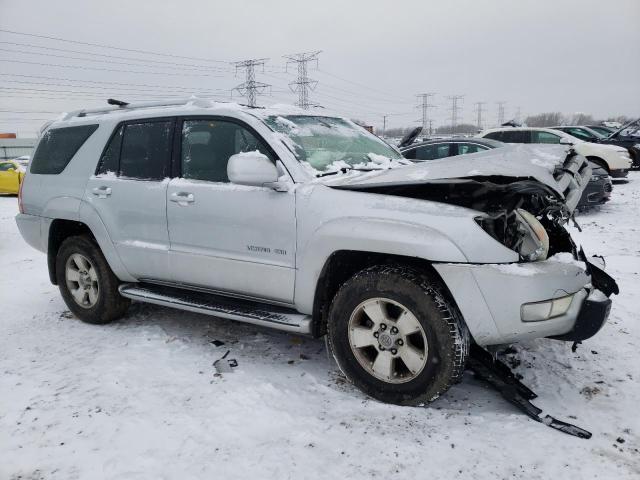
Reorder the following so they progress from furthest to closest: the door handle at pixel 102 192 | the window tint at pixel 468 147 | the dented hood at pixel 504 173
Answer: the window tint at pixel 468 147 → the door handle at pixel 102 192 → the dented hood at pixel 504 173

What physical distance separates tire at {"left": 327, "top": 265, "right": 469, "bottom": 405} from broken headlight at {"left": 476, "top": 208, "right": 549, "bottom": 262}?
443 mm

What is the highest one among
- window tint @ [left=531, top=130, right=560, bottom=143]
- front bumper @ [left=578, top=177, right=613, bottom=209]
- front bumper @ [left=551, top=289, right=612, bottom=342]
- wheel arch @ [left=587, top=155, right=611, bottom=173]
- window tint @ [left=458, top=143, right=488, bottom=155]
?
window tint @ [left=531, top=130, right=560, bottom=143]

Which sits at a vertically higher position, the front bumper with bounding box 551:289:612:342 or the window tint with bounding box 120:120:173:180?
the window tint with bounding box 120:120:173:180

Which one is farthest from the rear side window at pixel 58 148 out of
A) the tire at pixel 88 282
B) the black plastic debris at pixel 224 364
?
the black plastic debris at pixel 224 364

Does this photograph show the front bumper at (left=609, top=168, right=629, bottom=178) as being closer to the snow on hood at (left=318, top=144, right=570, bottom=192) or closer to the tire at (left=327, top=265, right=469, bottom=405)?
the snow on hood at (left=318, top=144, right=570, bottom=192)

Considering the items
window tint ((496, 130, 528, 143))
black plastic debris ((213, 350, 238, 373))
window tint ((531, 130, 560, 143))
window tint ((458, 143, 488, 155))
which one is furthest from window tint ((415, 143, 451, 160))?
black plastic debris ((213, 350, 238, 373))

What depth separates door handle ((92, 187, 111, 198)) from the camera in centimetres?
409

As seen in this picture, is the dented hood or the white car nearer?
the dented hood

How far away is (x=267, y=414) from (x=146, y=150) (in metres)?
2.36

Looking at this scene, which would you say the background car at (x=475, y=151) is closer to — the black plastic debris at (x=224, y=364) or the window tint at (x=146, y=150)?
the window tint at (x=146, y=150)

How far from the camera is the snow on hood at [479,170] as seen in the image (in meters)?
2.81

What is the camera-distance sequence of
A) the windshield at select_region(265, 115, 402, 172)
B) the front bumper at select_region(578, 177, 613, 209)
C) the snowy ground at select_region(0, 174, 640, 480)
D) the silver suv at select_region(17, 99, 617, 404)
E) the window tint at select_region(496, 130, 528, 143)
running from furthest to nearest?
the window tint at select_region(496, 130, 528, 143) < the front bumper at select_region(578, 177, 613, 209) < the windshield at select_region(265, 115, 402, 172) < the silver suv at select_region(17, 99, 617, 404) < the snowy ground at select_region(0, 174, 640, 480)

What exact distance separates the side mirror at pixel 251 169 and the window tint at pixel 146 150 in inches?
39.8

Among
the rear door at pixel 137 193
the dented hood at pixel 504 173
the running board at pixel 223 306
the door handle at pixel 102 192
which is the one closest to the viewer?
the dented hood at pixel 504 173
